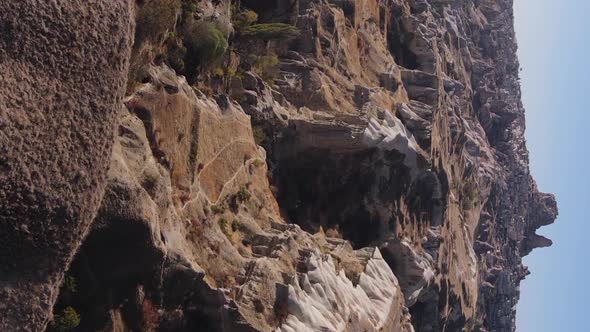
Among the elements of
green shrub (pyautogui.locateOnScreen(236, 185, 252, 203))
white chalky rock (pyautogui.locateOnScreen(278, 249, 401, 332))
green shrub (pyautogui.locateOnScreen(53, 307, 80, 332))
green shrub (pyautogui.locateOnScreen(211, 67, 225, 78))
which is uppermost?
green shrub (pyautogui.locateOnScreen(211, 67, 225, 78))

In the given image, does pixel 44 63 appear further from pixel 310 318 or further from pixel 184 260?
pixel 310 318

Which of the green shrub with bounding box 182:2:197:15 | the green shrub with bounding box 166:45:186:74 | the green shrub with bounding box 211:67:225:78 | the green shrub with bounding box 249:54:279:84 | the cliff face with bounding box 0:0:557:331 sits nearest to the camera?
the cliff face with bounding box 0:0:557:331

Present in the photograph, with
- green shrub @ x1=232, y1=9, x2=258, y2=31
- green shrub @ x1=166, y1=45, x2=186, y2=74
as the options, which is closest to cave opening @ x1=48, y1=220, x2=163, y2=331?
green shrub @ x1=166, y1=45, x2=186, y2=74

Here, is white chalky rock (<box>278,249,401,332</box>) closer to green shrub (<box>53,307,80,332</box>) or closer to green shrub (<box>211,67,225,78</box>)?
green shrub (<box>53,307,80,332</box>)

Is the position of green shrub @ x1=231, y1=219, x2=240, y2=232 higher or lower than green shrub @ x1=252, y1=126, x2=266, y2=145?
lower

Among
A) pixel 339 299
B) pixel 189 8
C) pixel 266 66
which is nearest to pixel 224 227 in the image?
pixel 339 299

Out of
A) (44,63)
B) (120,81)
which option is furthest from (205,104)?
(44,63)
